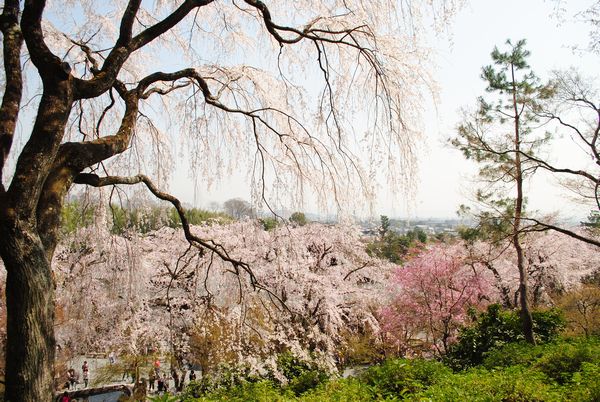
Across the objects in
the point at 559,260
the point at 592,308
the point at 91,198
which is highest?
the point at 91,198

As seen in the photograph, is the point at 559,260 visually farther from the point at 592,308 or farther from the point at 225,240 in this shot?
the point at 225,240

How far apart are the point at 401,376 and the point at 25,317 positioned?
391 cm

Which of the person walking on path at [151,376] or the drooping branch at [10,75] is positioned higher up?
the drooping branch at [10,75]

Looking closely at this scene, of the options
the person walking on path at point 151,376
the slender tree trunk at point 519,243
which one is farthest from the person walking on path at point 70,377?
the slender tree trunk at point 519,243

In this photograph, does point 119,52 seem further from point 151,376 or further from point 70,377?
point 70,377

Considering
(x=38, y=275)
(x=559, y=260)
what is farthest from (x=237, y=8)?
(x=559, y=260)

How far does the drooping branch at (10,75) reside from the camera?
7.11 ft

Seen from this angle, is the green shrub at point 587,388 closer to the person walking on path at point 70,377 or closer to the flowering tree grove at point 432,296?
the flowering tree grove at point 432,296

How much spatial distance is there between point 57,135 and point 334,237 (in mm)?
11296

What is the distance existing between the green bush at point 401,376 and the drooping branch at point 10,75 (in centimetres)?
388

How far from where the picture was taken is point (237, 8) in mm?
3811

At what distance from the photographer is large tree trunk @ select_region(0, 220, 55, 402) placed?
6.25 ft

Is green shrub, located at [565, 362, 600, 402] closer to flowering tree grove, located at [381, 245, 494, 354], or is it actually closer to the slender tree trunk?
the slender tree trunk

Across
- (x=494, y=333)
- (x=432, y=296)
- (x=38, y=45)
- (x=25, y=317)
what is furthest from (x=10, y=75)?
(x=432, y=296)
